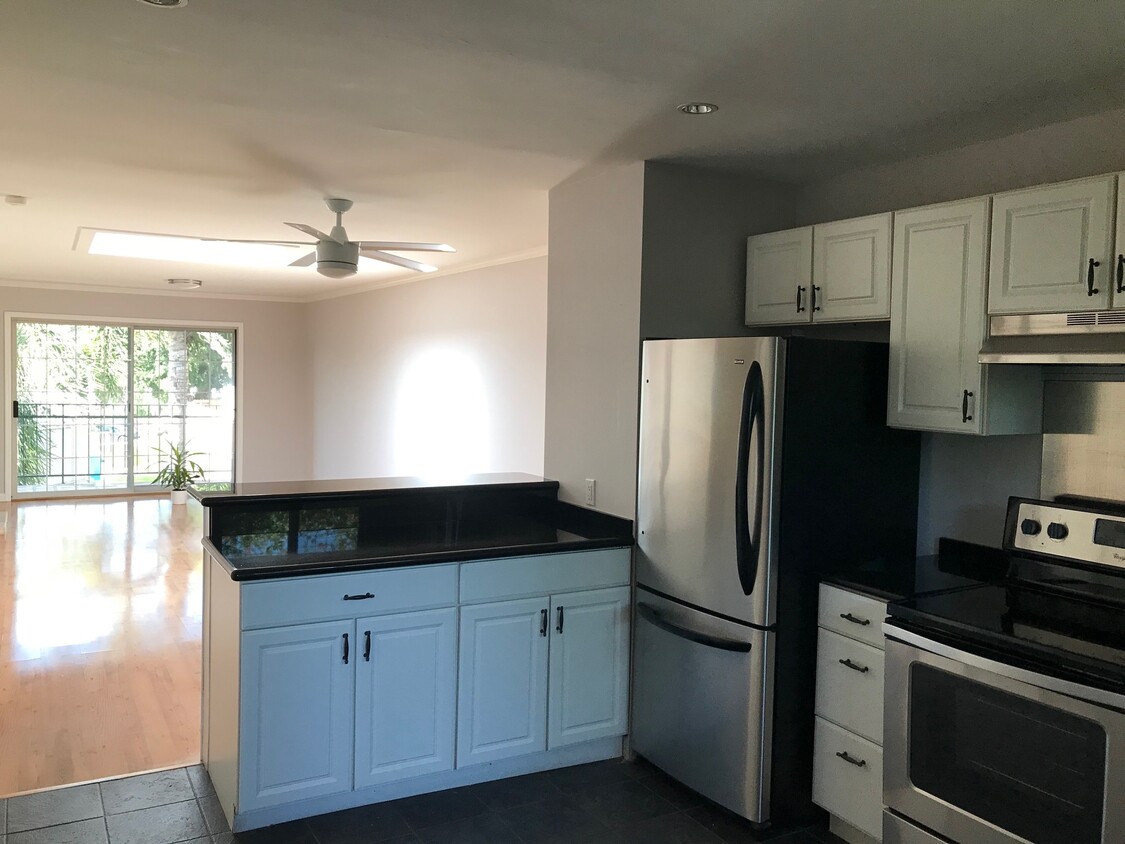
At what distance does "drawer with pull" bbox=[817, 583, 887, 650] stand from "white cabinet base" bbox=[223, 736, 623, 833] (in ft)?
3.55

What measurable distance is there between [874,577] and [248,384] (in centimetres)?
860

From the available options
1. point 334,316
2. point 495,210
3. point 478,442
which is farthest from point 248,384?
point 495,210

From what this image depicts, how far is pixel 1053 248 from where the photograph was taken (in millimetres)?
2480

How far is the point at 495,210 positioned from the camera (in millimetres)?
4461

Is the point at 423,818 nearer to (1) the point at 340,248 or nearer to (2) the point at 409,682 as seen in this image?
(2) the point at 409,682

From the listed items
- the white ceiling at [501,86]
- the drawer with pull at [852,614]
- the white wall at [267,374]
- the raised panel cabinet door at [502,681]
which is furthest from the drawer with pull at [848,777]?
the white wall at [267,374]

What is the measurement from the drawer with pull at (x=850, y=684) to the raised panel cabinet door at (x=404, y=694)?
4.19 ft

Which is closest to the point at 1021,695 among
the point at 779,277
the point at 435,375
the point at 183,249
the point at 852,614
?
the point at 852,614

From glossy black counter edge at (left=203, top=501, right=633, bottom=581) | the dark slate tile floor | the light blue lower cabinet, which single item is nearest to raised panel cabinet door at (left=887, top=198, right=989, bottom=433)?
glossy black counter edge at (left=203, top=501, right=633, bottom=581)

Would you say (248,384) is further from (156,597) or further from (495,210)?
(495,210)

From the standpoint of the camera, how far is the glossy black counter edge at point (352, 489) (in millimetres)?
3217

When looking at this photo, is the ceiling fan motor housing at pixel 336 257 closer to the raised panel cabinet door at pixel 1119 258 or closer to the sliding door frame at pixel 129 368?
the raised panel cabinet door at pixel 1119 258

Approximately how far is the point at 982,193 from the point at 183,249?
5.50m

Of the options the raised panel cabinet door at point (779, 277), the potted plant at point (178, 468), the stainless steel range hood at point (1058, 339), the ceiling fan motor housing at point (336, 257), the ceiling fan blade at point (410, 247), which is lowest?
the potted plant at point (178, 468)
